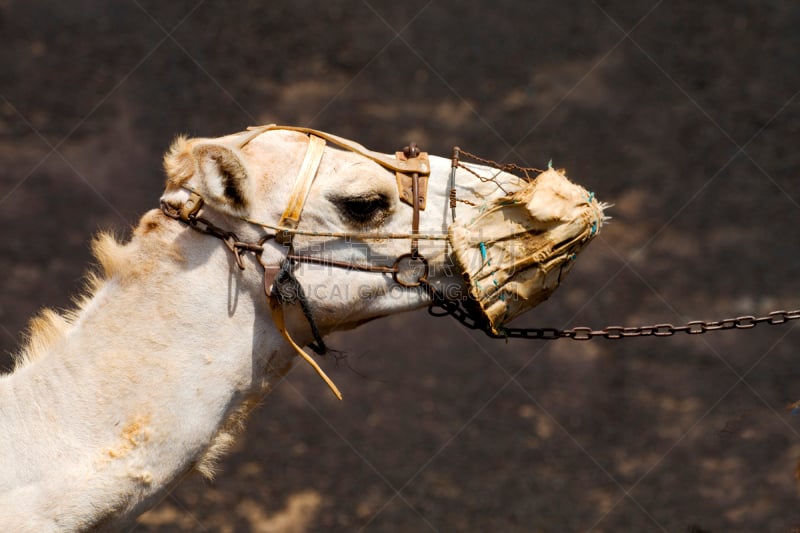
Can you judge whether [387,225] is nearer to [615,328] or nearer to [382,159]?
[382,159]

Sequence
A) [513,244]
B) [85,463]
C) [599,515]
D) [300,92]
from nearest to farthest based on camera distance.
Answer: [85,463], [513,244], [599,515], [300,92]

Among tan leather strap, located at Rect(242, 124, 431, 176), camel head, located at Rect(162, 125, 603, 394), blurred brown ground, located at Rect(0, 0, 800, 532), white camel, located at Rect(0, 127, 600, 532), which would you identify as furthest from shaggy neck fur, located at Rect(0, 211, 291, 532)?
blurred brown ground, located at Rect(0, 0, 800, 532)

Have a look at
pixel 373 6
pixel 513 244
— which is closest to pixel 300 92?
pixel 373 6

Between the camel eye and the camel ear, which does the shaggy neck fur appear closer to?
the camel ear

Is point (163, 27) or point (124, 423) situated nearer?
point (124, 423)

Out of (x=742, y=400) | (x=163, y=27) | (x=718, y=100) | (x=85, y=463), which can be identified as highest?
(x=718, y=100)

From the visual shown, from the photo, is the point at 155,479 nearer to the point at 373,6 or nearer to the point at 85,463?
the point at 85,463
